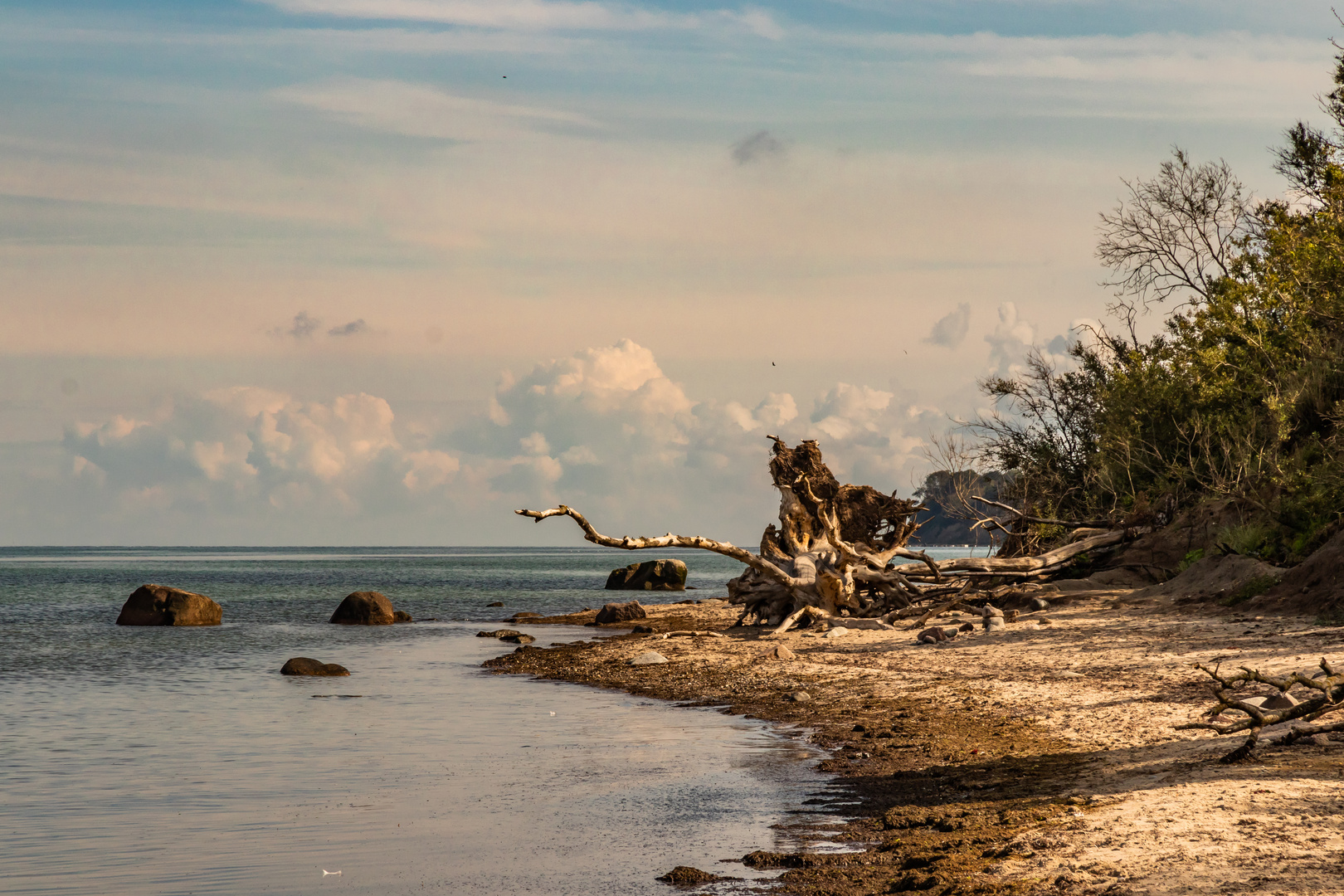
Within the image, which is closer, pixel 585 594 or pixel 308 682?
pixel 308 682

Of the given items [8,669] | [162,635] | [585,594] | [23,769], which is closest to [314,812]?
[23,769]

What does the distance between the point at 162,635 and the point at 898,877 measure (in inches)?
1227

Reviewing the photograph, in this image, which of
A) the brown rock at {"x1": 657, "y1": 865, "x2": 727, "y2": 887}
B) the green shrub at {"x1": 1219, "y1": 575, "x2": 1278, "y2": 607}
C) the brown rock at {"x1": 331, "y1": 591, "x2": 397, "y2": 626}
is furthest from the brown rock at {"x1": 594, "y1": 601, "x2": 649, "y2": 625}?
the brown rock at {"x1": 657, "y1": 865, "x2": 727, "y2": 887}

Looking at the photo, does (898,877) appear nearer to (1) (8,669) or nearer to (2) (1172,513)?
(2) (1172,513)

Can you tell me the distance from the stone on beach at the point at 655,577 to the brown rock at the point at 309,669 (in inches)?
1393

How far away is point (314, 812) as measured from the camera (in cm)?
1031

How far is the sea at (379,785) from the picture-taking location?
326 inches

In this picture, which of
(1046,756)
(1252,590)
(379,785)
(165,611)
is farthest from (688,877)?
(165,611)

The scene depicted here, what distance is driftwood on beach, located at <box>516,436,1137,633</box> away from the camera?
77.6ft

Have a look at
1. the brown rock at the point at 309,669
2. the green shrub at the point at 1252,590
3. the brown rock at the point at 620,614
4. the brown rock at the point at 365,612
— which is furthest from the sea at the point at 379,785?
the brown rock at the point at 365,612

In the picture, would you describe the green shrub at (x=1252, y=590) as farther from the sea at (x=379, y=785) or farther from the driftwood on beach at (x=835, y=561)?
the sea at (x=379, y=785)

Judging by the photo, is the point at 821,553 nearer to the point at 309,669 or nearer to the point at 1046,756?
the point at 309,669

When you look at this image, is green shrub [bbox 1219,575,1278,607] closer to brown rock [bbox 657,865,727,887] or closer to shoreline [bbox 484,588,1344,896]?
shoreline [bbox 484,588,1344,896]

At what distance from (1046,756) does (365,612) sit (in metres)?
30.9
